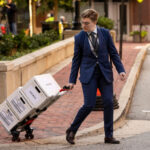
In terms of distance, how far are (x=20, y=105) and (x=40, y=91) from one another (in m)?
0.44

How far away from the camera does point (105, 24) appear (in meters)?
28.6

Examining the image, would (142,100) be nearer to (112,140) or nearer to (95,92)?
(112,140)

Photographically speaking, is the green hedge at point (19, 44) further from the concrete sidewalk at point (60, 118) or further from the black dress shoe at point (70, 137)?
A: the black dress shoe at point (70, 137)

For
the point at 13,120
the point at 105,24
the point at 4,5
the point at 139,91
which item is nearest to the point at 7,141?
the point at 13,120

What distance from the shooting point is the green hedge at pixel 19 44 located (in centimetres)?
1432

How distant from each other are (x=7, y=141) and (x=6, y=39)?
23.2 feet

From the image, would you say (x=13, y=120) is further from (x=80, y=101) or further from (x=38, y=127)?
(x=80, y=101)

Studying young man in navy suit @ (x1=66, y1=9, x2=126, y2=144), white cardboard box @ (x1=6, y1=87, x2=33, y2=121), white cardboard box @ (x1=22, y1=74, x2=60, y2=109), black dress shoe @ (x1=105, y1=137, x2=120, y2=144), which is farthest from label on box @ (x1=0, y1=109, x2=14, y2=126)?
black dress shoe @ (x1=105, y1=137, x2=120, y2=144)

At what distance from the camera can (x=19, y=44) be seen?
15.6 m

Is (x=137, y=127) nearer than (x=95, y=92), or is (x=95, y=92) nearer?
(x=95, y=92)

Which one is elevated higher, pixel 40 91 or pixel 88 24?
pixel 88 24

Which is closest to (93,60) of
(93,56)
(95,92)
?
(93,56)

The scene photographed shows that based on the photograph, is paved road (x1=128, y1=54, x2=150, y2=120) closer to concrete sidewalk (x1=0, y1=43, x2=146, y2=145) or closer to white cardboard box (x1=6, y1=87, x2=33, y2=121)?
concrete sidewalk (x1=0, y1=43, x2=146, y2=145)

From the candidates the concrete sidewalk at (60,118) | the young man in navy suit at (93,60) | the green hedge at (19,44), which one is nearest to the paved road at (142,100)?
the concrete sidewalk at (60,118)
